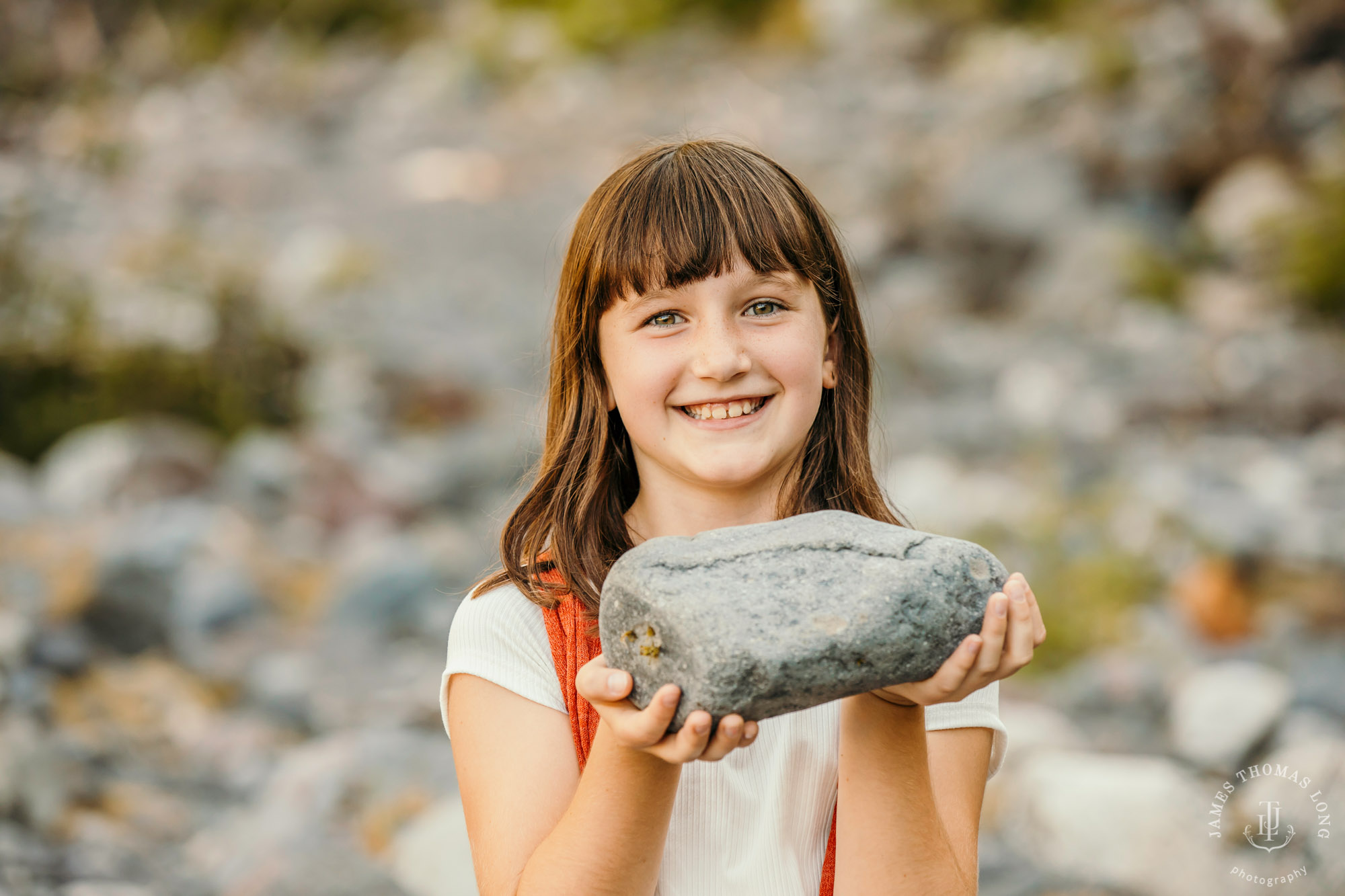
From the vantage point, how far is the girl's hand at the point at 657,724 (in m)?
1.65

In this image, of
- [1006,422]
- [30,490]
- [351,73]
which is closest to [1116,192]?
[1006,422]

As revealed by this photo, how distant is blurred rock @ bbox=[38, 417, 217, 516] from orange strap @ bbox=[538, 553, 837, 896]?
588cm

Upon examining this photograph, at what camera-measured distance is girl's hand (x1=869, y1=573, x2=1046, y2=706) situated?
1.72 m

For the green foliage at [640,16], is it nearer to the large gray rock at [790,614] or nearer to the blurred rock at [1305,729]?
the blurred rock at [1305,729]

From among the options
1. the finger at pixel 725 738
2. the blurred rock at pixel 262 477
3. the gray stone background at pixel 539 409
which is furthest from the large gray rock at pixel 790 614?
the blurred rock at pixel 262 477

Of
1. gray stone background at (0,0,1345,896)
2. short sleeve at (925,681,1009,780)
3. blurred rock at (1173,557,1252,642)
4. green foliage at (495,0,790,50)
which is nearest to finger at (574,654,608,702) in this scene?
short sleeve at (925,681,1009,780)

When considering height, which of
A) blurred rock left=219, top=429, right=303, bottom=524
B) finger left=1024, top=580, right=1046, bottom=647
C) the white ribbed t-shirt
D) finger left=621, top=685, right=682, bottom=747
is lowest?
blurred rock left=219, top=429, right=303, bottom=524

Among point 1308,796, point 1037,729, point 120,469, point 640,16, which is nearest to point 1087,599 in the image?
point 1037,729

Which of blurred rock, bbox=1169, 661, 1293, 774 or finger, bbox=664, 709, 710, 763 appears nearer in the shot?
finger, bbox=664, 709, 710, 763

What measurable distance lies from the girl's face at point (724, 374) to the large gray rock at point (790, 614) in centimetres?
30

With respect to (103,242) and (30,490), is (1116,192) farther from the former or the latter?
(103,242)

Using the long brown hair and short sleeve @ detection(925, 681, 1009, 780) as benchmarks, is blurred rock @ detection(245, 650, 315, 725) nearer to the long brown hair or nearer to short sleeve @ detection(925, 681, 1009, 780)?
the long brown hair

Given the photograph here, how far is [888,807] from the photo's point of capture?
1930 millimetres

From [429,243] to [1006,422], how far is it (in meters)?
7.72
